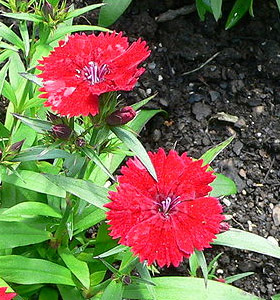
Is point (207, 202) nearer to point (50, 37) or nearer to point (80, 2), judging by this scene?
point (50, 37)

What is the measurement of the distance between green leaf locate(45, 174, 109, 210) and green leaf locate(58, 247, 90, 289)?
0.28 meters

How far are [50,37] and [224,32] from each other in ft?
3.36

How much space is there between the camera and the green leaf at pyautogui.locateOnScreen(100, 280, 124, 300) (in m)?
1.34

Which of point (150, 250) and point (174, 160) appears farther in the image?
point (174, 160)

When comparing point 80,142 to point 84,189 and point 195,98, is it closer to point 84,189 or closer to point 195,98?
point 84,189

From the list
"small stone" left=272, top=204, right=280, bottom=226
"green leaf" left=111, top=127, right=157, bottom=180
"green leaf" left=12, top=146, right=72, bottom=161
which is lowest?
"small stone" left=272, top=204, right=280, bottom=226

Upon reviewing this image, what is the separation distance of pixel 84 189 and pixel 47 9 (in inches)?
20.8

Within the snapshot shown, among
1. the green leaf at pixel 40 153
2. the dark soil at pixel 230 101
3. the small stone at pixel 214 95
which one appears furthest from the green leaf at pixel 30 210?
the small stone at pixel 214 95

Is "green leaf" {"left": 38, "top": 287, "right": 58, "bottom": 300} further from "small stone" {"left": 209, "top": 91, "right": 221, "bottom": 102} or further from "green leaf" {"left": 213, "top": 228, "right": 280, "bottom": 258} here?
"small stone" {"left": 209, "top": 91, "right": 221, "bottom": 102}

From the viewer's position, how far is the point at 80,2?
2.53m

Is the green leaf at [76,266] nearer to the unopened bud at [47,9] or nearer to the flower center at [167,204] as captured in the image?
the flower center at [167,204]

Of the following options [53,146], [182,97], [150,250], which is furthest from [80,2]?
[150,250]

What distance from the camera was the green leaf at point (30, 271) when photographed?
1.47 meters

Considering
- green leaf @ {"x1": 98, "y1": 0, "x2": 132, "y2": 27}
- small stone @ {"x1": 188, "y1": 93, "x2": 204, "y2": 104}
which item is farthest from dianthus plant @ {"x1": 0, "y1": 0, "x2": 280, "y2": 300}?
small stone @ {"x1": 188, "y1": 93, "x2": 204, "y2": 104}
